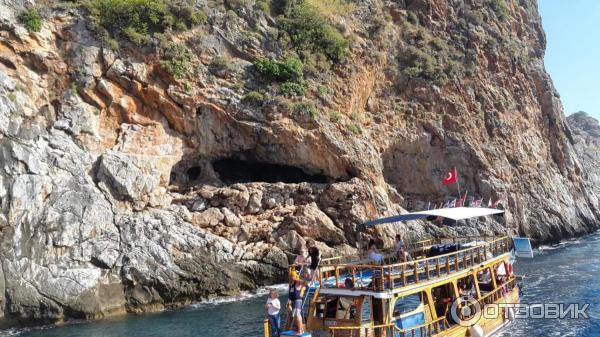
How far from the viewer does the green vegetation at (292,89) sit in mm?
32156

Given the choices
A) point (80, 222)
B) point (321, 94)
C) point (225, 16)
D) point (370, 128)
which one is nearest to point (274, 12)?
point (225, 16)

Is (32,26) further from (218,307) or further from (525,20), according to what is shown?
(525,20)

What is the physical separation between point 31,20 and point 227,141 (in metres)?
13.5

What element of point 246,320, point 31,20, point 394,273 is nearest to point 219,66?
point 31,20

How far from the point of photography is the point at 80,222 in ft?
75.7

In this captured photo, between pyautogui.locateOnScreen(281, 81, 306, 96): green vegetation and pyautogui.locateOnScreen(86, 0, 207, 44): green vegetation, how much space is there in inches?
294

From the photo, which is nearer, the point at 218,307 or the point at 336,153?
the point at 218,307

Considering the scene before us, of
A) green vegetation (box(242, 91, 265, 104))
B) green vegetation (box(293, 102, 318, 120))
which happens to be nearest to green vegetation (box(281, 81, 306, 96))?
green vegetation (box(293, 102, 318, 120))

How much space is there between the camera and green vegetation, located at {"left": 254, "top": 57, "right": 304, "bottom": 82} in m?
32.5

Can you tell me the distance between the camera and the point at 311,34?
3616 centimetres

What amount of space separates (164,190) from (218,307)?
8.95m

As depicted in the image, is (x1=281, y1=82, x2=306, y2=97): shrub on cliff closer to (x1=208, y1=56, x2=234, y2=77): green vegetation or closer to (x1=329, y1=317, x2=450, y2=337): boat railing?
(x1=208, y1=56, x2=234, y2=77): green vegetation

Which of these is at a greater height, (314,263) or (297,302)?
(314,263)

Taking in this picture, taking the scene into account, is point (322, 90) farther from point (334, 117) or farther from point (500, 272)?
point (500, 272)
